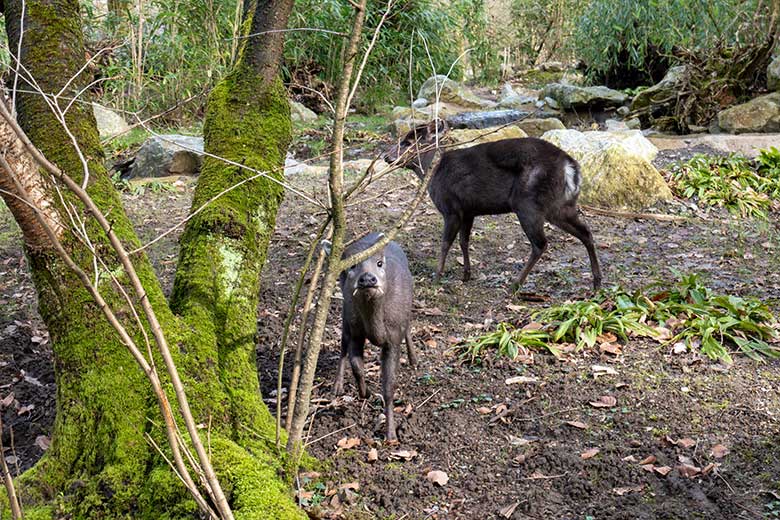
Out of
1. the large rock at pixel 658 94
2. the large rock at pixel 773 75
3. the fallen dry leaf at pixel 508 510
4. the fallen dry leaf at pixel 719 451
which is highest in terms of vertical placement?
the large rock at pixel 773 75

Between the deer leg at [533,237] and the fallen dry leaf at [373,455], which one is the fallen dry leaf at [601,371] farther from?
the deer leg at [533,237]

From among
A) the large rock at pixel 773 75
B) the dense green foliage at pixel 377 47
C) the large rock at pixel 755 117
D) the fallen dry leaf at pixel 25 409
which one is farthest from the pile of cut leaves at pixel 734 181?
the fallen dry leaf at pixel 25 409

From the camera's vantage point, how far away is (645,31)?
12.5 m

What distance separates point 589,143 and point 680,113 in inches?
142

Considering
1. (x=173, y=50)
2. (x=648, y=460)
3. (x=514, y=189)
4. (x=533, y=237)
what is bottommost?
(x=648, y=460)

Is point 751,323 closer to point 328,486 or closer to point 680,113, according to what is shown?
point 328,486

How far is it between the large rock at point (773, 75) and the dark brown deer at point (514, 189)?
694 cm

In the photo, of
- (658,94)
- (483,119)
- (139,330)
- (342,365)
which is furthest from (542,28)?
(139,330)

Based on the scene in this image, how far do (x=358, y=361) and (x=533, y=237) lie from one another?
242 centimetres

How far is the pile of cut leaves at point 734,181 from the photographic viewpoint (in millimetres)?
7918

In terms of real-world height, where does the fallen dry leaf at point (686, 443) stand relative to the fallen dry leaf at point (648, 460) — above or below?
above

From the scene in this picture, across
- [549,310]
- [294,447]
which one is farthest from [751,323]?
[294,447]

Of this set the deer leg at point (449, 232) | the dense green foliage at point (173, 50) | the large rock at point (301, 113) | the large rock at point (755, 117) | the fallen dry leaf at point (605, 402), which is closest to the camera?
the fallen dry leaf at point (605, 402)

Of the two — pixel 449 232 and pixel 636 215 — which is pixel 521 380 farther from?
pixel 636 215
